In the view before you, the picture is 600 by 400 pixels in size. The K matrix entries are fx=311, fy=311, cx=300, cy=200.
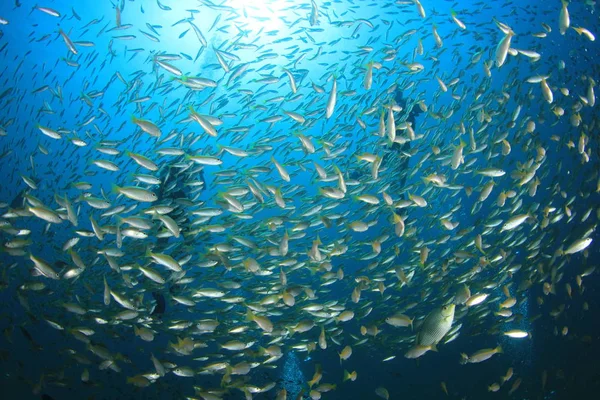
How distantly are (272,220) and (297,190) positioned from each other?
2042mm

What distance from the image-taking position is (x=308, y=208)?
29.5ft

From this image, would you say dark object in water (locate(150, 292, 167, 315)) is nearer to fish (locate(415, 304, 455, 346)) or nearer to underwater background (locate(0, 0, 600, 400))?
underwater background (locate(0, 0, 600, 400))

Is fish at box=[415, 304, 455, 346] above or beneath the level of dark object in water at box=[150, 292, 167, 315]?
above

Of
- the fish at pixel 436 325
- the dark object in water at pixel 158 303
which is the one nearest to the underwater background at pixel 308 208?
the dark object in water at pixel 158 303

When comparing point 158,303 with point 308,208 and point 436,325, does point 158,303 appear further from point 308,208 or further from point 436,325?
point 436,325

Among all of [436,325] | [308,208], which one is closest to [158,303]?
[308,208]

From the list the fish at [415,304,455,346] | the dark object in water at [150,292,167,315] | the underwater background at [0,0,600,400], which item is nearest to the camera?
the fish at [415,304,455,346]

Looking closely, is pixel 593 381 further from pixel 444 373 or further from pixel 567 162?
pixel 567 162

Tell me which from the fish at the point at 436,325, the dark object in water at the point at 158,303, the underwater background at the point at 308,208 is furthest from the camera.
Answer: the dark object in water at the point at 158,303

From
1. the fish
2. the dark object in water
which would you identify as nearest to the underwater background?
the dark object in water

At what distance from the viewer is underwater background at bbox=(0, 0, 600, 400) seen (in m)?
7.28

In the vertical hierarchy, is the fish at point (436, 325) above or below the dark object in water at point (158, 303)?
above

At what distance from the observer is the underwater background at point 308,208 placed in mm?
7285

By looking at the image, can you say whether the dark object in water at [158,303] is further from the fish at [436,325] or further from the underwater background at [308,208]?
the fish at [436,325]
